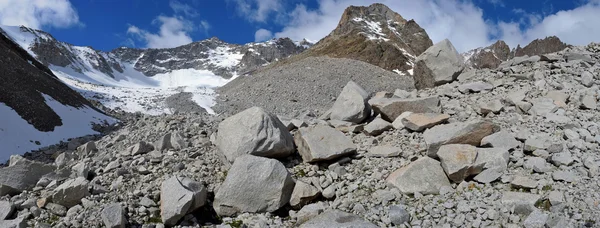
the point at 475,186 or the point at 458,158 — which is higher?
the point at 458,158

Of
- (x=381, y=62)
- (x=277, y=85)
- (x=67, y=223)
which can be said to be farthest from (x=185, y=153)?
(x=381, y=62)

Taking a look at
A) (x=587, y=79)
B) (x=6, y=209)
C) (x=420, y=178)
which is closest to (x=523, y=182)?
(x=420, y=178)

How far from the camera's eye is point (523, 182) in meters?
7.29

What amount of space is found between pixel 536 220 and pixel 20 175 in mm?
10145

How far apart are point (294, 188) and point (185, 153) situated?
3390 millimetres

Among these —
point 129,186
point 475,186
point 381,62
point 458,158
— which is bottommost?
point 129,186

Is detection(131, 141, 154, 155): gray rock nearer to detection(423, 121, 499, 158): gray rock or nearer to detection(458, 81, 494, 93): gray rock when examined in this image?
detection(423, 121, 499, 158): gray rock

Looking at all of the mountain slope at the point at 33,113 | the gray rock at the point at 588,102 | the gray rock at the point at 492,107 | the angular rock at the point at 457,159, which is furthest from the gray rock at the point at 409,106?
the mountain slope at the point at 33,113

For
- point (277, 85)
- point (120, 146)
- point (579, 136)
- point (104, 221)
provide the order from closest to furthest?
point (104, 221) < point (579, 136) < point (120, 146) < point (277, 85)

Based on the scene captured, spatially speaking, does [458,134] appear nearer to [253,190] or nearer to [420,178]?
[420,178]

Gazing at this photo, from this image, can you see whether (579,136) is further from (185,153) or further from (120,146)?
(120,146)

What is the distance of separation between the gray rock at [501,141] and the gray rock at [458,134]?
163 millimetres

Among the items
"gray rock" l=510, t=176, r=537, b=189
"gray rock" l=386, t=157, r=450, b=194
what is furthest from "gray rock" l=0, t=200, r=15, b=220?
"gray rock" l=510, t=176, r=537, b=189

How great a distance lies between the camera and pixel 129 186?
853cm
